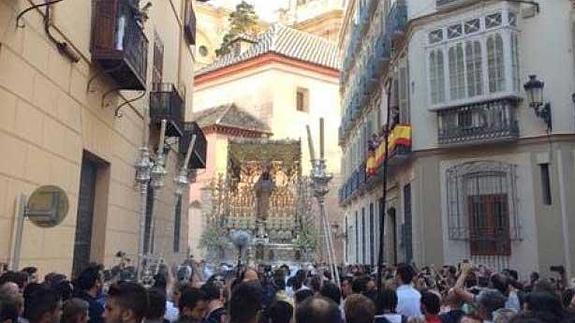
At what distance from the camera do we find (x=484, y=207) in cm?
1548

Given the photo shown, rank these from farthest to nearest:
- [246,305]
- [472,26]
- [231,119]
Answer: [231,119], [472,26], [246,305]

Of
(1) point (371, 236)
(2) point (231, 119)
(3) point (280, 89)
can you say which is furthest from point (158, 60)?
(3) point (280, 89)

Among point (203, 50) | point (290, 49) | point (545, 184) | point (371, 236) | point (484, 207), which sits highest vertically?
point (203, 50)

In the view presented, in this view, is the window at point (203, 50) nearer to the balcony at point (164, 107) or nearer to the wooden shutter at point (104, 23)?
the balcony at point (164, 107)

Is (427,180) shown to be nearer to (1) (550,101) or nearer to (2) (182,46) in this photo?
(1) (550,101)

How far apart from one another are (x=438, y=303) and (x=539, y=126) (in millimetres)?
10832

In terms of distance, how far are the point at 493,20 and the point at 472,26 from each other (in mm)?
565

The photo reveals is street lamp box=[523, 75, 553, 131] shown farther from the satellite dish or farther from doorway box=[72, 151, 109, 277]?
the satellite dish

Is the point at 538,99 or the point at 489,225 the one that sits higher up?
the point at 538,99

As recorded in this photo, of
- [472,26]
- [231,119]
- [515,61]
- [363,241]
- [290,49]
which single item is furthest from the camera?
[290,49]

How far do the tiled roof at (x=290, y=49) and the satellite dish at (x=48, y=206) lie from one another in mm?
30273

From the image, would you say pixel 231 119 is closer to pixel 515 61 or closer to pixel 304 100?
pixel 304 100

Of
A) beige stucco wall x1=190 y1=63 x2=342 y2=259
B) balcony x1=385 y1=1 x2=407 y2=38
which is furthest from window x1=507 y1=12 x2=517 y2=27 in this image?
beige stucco wall x1=190 y1=63 x2=342 y2=259

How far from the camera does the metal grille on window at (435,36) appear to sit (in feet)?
54.6
